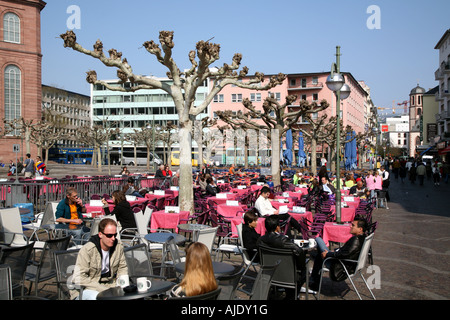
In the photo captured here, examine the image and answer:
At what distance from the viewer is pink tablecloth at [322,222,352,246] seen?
952cm

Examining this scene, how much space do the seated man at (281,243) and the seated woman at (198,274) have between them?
243cm

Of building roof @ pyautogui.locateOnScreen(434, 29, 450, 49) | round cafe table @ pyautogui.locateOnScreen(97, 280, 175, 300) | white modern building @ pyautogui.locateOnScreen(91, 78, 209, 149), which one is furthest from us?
white modern building @ pyautogui.locateOnScreen(91, 78, 209, 149)

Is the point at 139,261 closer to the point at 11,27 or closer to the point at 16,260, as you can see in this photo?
the point at 16,260

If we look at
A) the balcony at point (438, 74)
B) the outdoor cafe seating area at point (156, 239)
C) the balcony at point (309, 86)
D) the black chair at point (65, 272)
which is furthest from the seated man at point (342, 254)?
the balcony at point (309, 86)

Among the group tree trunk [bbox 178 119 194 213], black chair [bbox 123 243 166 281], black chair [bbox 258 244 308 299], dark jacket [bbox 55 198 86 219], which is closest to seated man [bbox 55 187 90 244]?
dark jacket [bbox 55 198 86 219]

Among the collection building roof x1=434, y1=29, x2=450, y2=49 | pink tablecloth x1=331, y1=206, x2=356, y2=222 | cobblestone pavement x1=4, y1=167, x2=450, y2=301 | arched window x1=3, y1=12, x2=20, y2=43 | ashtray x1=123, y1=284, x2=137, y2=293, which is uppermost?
building roof x1=434, y1=29, x2=450, y2=49

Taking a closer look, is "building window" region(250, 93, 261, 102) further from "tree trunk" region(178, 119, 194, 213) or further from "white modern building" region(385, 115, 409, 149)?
"white modern building" region(385, 115, 409, 149)

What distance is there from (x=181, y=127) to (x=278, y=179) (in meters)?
10.4

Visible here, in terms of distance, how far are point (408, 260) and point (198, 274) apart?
6.99 meters

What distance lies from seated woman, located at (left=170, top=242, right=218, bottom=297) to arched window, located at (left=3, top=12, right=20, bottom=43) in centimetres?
6109

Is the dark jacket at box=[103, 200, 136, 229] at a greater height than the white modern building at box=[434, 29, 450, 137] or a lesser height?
lesser

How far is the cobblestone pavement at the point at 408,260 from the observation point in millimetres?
7270

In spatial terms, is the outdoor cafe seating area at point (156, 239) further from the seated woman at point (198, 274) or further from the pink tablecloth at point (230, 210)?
the seated woman at point (198, 274)
